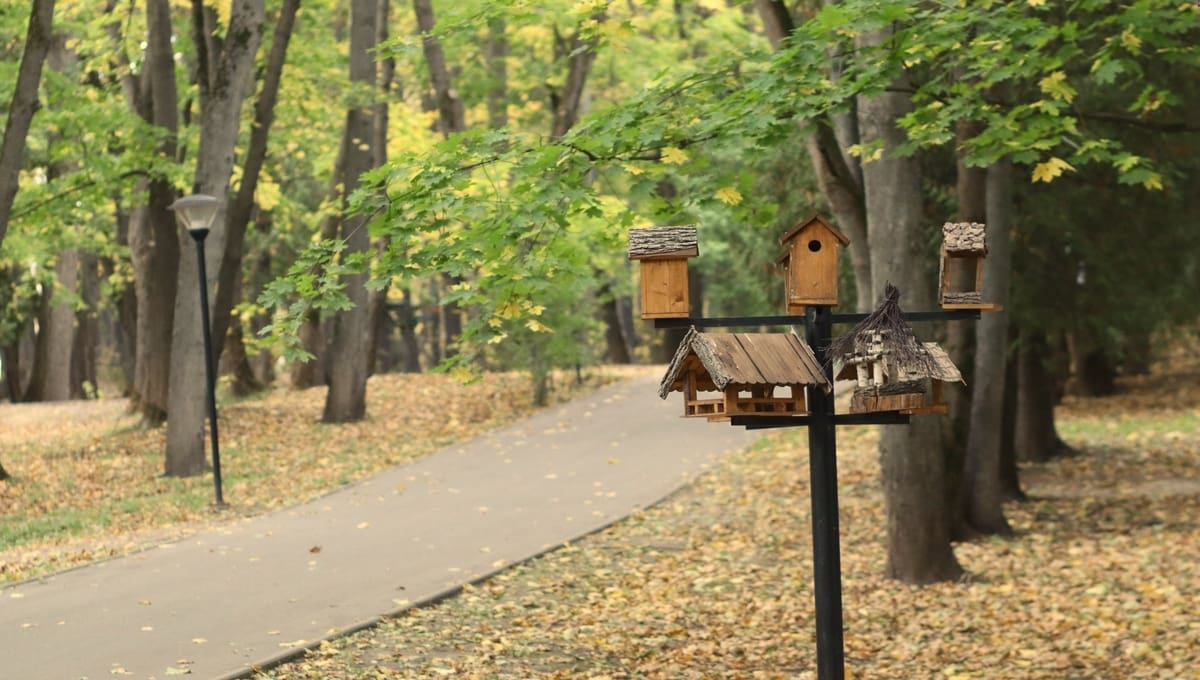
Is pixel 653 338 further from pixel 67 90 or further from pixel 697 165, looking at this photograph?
pixel 697 165

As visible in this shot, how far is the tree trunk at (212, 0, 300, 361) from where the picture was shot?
1994 centimetres

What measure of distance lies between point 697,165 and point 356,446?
14147mm

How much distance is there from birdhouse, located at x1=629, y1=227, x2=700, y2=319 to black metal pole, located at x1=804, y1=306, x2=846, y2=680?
22.3 inches

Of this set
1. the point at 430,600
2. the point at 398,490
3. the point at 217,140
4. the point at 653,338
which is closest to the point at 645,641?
the point at 430,600

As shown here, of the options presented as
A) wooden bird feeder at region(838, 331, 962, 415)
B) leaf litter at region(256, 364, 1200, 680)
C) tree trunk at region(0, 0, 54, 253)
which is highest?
tree trunk at region(0, 0, 54, 253)

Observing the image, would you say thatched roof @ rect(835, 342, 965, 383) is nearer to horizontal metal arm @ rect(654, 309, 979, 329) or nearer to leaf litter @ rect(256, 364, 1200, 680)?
horizontal metal arm @ rect(654, 309, 979, 329)

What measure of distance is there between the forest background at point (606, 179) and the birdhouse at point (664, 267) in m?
1.86

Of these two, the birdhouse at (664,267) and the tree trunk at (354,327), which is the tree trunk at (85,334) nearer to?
the tree trunk at (354,327)

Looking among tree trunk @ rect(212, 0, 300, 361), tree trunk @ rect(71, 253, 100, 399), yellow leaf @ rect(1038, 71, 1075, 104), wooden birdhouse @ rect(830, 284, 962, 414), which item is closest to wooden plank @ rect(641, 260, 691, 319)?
wooden birdhouse @ rect(830, 284, 962, 414)

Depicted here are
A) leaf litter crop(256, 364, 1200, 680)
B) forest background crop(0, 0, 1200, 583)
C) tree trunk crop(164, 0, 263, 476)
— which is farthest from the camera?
tree trunk crop(164, 0, 263, 476)

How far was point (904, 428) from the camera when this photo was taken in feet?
38.1

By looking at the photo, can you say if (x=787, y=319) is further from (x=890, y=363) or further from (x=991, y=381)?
(x=991, y=381)

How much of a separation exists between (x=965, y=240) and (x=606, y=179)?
10.6 ft

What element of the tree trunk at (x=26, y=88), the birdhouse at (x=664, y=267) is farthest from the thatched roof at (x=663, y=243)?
the tree trunk at (x=26, y=88)
